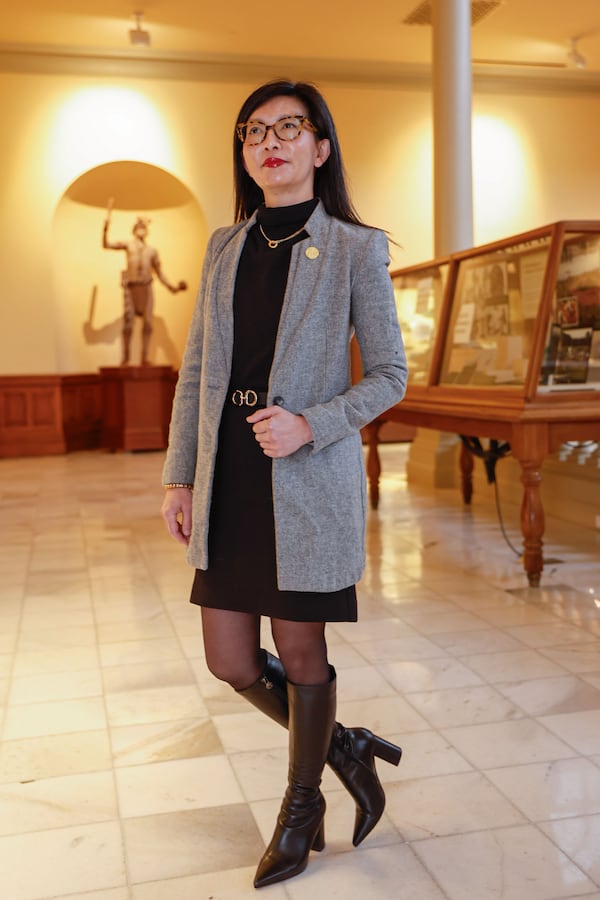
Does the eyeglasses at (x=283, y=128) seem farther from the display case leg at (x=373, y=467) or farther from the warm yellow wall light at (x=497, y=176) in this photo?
the warm yellow wall light at (x=497, y=176)

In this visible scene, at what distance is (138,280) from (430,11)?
4.26 m

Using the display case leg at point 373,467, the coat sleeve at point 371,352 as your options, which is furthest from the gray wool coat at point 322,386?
the display case leg at point 373,467

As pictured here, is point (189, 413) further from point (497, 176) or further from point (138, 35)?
point (497, 176)

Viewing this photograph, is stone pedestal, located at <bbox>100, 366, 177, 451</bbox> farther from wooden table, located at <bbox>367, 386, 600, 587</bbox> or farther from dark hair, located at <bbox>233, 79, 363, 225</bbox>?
dark hair, located at <bbox>233, 79, 363, 225</bbox>

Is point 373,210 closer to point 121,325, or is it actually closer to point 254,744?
point 121,325

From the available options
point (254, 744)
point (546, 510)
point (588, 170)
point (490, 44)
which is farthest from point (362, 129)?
point (254, 744)

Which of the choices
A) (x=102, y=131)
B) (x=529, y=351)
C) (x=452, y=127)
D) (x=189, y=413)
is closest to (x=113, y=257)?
(x=102, y=131)

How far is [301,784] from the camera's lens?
187cm

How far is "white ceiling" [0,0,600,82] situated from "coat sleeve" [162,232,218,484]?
8.44 metres

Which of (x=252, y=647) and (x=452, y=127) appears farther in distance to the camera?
(x=452, y=127)

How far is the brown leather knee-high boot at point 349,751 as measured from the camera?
6.43 ft

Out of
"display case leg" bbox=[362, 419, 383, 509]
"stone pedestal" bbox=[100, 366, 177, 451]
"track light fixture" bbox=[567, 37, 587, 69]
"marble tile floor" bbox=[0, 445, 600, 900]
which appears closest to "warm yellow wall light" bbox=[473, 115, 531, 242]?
"track light fixture" bbox=[567, 37, 587, 69]

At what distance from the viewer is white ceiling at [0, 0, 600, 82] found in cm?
951

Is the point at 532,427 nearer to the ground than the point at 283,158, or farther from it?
nearer to the ground
